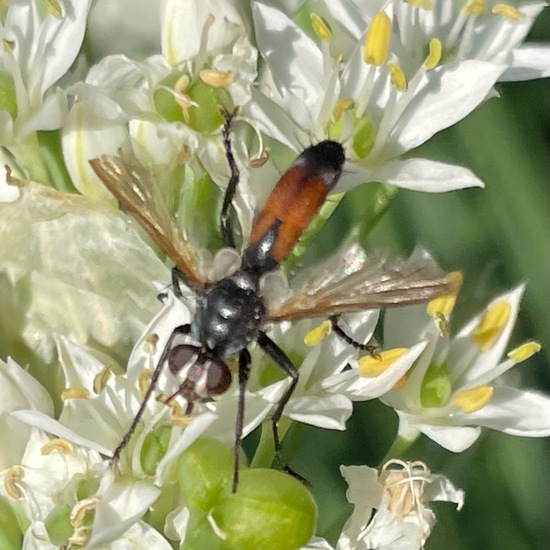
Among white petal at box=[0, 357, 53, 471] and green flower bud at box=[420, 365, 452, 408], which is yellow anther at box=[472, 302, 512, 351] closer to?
green flower bud at box=[420, 365, 452, 408]

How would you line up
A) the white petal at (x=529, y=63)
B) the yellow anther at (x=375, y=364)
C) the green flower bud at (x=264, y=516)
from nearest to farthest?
the green flower bud at (x=264, y=516) → the yellow anther at (x=375, y=364) → the white petal at (x=529, y=63)

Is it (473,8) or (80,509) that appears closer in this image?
(80,509)

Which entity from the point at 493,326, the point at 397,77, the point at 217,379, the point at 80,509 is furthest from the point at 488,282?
the point at 80,509

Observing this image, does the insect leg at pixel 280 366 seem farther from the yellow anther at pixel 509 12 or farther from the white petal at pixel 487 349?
the yellow anther at pixel 509 12

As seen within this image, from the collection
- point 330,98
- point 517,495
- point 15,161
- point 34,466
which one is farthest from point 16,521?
point 517,495

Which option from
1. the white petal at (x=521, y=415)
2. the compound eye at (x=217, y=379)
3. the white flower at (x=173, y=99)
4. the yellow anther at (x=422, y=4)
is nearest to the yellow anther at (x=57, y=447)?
the compound eye at (x=217, y=379)

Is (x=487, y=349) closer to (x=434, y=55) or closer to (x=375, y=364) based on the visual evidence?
(x=375, y=364)
